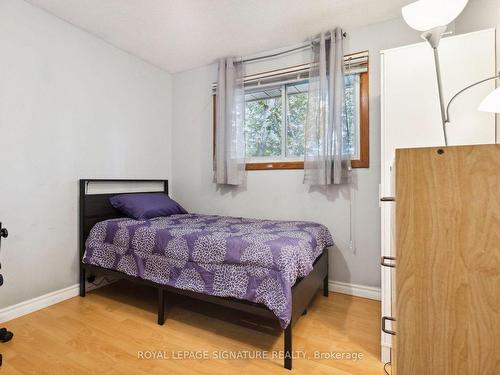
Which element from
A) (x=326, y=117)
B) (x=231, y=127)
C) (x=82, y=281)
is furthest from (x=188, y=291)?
(x=326, y=117)

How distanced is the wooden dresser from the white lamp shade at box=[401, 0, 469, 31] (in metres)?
0.57

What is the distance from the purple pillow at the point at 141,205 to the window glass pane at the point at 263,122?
1.06 m

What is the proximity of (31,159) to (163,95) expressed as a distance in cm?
164

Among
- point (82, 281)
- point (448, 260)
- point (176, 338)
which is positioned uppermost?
point (448, 260)

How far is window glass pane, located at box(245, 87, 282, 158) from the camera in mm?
2826

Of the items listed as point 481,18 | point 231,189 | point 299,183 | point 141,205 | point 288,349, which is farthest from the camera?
point 231,189

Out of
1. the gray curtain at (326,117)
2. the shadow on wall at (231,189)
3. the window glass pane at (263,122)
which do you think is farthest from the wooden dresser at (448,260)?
the shadow on wall at (231,189)

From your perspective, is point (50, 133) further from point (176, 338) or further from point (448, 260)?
point (448, 260)

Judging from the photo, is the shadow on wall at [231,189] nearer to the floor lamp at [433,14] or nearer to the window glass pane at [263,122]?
the window glass pane at [263,122]

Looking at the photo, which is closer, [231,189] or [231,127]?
[231,127]

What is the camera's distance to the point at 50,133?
2195 mm

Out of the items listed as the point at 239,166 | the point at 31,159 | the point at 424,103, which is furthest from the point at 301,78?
the point at 31,159

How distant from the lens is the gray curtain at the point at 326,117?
92.5 inches

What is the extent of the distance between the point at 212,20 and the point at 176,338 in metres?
2.49
